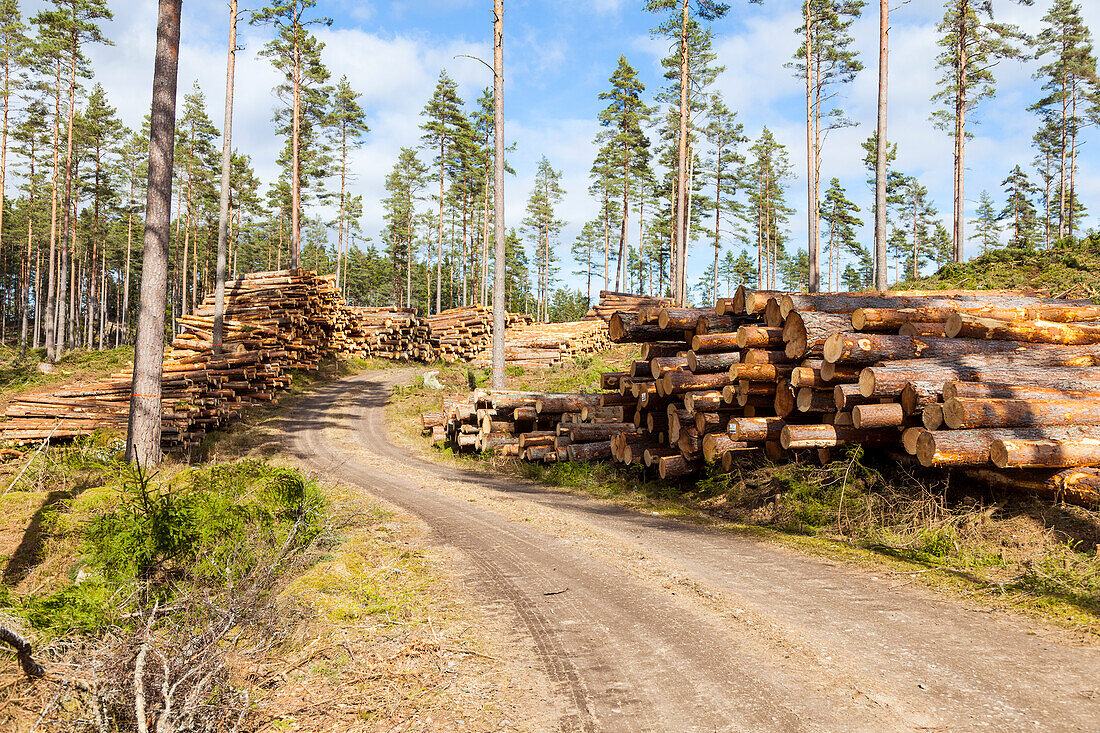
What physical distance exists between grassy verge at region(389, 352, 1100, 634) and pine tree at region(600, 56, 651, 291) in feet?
107

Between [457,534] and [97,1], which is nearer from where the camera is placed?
[457,534]

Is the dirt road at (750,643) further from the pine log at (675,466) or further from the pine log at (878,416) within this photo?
the pine log at (675,466)

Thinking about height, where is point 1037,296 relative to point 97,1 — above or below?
below

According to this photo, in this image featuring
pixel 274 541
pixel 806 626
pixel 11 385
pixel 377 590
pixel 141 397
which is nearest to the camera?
pixel 806 626

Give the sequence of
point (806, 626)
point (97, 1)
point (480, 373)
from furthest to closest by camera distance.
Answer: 1. point (97, 1)
2. point (480, 373)
3. point (806, 626)

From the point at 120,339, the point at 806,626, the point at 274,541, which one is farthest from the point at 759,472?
the point at 120,339

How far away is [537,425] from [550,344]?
13626 mm

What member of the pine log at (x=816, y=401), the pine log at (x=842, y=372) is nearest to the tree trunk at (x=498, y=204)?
the pine log at (x=816, y=401)

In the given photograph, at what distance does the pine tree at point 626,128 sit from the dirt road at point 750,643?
35.1 metres

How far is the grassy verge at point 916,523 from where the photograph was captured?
4.80 metres

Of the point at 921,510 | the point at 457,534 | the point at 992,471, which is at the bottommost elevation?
the point at 457,534

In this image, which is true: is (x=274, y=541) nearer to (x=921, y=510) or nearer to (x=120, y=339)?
(x=921, y=510)

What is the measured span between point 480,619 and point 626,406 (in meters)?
7.21

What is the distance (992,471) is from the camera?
6.06 metres
